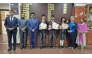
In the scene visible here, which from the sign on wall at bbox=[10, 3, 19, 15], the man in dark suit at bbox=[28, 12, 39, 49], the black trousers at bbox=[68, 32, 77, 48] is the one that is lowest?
the black trousers at bbox=[68, 32, 77, 48]

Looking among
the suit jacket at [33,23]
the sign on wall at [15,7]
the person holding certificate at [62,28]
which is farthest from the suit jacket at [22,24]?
the person holding certificate at [62,28]

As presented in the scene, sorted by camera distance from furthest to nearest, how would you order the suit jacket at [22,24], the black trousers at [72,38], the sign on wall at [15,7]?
1. the sign on wall at [15,7]
2. the black trousers at [72,38]
3. the suit jacket at [22,24]

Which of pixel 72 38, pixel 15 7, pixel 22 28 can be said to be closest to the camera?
pixel 22 28

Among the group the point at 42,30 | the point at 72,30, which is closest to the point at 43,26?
the point at 42,30

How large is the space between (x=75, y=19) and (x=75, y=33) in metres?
0.54

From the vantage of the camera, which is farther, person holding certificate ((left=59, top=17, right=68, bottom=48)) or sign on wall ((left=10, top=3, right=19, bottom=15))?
sign on wall ((left=10, top=3, right=19, bottom=15))

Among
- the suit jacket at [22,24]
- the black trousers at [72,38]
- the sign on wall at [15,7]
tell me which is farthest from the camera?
the sign on wall at [15,7]

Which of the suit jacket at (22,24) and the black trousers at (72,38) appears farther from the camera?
the black trousers at (72,38)

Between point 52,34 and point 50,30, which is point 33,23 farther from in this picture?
point 52,34

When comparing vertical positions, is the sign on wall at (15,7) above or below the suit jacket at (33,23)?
above

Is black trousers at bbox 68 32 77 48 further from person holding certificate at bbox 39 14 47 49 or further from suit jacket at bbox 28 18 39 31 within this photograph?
suit jacket at bbox 28 18 39 31

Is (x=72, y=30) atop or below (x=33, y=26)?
below

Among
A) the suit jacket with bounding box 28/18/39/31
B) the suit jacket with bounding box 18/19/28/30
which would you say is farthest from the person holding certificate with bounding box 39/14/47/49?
the suit jacket with bounding box 18/19/28/30

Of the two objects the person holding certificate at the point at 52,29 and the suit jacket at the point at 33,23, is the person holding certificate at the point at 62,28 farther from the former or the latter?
the suit jacket at the point at 33,23
